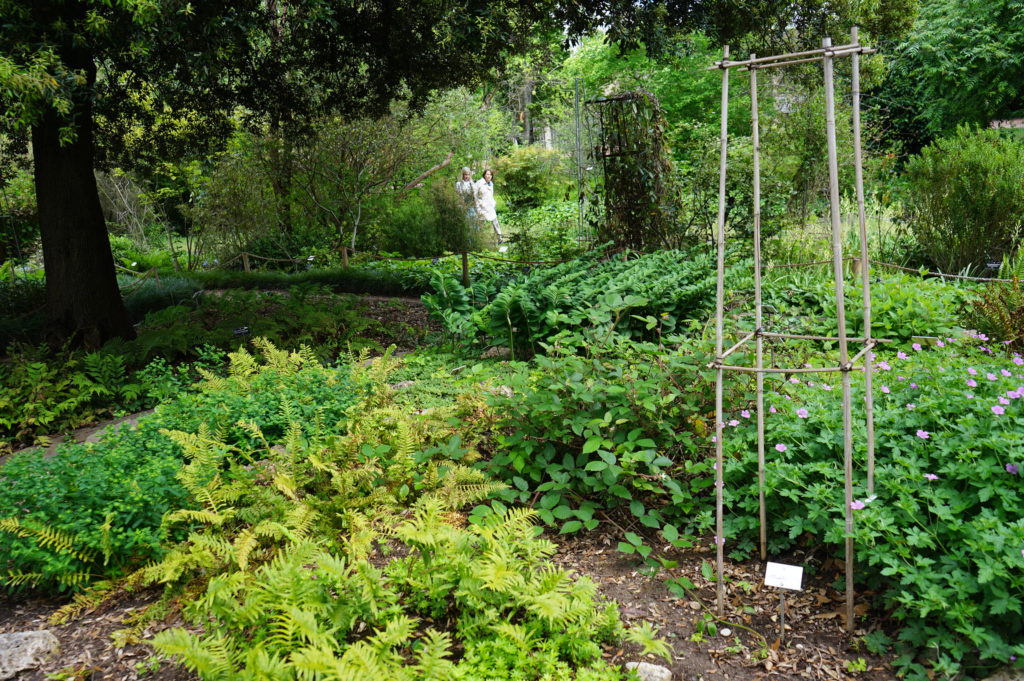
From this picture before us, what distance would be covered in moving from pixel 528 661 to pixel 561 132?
21.9 meters

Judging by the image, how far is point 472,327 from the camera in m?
5.77

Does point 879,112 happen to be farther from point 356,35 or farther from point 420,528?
point 420,528

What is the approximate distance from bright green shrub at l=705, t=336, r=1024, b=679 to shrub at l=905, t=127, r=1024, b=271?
5.18 metres

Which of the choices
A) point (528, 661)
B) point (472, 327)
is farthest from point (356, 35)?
point (528, 661)

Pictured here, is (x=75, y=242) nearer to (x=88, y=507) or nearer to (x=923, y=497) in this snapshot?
(x=88, y=507)

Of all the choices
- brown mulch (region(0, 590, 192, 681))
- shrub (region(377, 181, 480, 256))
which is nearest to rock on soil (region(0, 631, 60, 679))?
brown mulch (region(0, 590, 192, 681))

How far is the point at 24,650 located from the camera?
2.55 meters

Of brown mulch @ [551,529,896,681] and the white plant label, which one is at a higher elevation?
the white plant label

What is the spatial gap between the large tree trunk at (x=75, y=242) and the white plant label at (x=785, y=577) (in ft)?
21.5

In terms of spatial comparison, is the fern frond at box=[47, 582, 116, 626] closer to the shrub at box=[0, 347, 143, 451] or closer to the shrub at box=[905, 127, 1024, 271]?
the shrub at box=[0, 347, 143, 451]

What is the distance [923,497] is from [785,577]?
64 cm

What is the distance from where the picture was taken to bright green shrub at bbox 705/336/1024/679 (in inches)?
86.7

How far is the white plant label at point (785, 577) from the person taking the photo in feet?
7.59

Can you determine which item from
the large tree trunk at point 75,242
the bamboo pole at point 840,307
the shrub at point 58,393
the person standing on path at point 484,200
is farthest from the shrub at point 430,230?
the bamboo pole at point 840,307
